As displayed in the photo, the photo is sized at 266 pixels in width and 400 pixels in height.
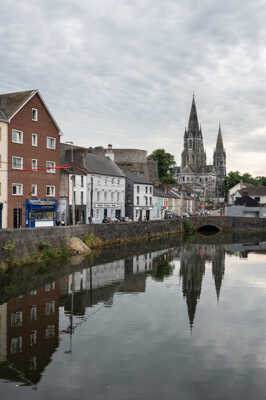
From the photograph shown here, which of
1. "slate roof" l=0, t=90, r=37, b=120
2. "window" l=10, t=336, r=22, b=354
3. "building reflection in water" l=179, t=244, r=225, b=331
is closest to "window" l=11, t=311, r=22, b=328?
"window" l=10, t=336, r=22, b=354

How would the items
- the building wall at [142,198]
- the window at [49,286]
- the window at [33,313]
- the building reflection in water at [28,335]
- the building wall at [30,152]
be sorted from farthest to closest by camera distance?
the building wall at [142,198]
the building wall at [30,152]
the window at [49,286]
the window at [33,313]
the building reflection in water at [28,335]

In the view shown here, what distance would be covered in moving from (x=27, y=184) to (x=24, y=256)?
1432 cm

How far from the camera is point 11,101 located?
49.9 m

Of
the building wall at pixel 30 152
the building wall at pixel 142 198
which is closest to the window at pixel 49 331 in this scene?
the building wall at pixel 30 152

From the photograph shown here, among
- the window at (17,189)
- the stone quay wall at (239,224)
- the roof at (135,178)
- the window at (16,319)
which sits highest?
the roof at (135,178)

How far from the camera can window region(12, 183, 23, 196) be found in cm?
4828

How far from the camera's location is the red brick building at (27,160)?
47094mm

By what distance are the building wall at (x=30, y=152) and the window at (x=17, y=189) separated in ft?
1.20

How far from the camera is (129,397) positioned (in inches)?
573

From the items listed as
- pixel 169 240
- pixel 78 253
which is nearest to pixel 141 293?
pixel 78 253

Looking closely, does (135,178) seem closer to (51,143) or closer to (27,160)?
(51,143)

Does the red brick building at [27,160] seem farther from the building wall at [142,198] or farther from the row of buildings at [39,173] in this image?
the building wall at [142,198]

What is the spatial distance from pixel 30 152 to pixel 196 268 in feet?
79.6

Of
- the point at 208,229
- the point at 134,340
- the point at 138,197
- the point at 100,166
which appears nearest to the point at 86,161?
the point at 100,166
